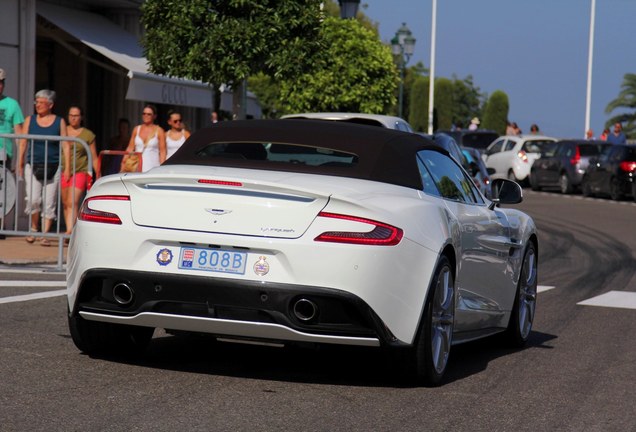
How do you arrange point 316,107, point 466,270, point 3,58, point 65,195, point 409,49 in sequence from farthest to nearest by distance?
1. point 409,49
2. point 316,107
3. point 3,58
4. point 65,195
5. point 466,270

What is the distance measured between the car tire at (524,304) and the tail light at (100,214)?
3.30 metres

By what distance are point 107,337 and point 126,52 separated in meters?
17.5

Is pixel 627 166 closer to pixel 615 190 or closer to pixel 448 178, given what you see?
pixel 615 190

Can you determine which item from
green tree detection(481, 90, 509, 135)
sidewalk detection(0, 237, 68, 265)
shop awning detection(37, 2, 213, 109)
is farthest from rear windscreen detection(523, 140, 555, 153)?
green tree detection(481, 90, 509, 135)

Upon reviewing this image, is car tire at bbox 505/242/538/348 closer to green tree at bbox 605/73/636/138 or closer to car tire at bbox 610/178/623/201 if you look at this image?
car tire at bbox 610/178/623/201

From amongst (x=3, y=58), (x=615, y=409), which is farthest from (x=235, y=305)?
(x=3, y=58)

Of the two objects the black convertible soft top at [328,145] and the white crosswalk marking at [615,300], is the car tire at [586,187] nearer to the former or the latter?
the white crosswalk marking at [615,300]

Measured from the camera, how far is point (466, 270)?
337 inches

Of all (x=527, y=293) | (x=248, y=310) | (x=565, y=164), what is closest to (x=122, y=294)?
(x=248, y=310)

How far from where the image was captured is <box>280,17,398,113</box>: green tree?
138 feet

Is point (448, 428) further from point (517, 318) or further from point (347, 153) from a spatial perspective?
point (517, 318)

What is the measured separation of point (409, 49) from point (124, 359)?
44.8 metres

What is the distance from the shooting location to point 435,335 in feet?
26.1

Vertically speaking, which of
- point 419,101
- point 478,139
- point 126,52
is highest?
point 126,52
